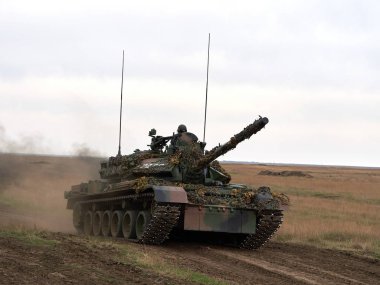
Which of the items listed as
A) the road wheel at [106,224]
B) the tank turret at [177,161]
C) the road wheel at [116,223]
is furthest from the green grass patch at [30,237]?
the tank turret at [177,161]

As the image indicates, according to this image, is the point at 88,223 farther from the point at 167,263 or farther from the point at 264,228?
the point at 167,263

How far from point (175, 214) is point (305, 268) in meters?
3.46

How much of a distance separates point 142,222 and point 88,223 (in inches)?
189

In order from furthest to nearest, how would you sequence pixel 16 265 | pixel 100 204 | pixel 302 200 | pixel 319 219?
pixel 302 200 → pixel 319 219 → pixel 100 204 → pixel 16 265

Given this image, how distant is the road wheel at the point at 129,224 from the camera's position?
A: 62.5ft

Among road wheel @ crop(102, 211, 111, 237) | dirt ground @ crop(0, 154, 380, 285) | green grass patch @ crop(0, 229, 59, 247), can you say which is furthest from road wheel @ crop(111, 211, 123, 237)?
green grass patch @ crop(0, 229, 59, 247)

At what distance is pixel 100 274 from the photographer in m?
11.3

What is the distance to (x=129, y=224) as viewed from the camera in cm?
1944

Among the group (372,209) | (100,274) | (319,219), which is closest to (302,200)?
(372,209)

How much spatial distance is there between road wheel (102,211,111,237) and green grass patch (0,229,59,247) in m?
3.74

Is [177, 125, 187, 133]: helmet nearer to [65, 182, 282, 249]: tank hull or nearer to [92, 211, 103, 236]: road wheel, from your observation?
[65, 182, 282, 249]: tank hull

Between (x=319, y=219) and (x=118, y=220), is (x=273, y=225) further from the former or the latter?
(x=319, y=219)

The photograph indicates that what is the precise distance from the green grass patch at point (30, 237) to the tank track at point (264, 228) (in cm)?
541

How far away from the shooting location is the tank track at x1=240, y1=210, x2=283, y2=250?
60.3ft
